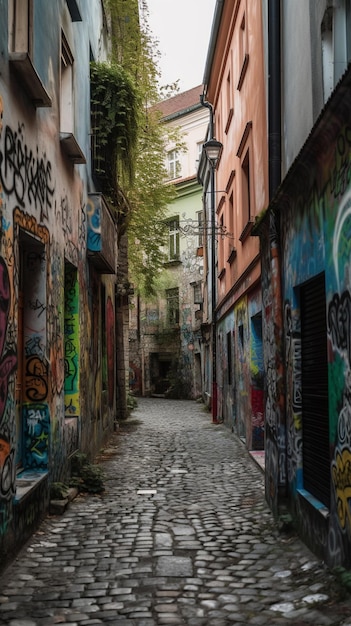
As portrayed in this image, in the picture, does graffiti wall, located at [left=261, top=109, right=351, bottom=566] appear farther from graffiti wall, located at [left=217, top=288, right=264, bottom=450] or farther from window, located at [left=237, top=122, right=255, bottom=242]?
window, located at [left=237, top=122, right=255, bottom=242]

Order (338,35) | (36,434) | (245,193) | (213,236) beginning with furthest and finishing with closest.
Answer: (213,236) < (245,193) < (36,434) < (338,35)

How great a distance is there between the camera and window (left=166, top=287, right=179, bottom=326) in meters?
30.8

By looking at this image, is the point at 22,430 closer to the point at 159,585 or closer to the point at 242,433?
the point at 159,585

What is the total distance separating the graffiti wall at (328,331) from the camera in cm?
421

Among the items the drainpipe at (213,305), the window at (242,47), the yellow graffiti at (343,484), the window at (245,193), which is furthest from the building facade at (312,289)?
the drainpipe at (213,305)

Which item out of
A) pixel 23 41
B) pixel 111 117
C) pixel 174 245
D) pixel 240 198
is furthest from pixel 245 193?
pixel 174 245

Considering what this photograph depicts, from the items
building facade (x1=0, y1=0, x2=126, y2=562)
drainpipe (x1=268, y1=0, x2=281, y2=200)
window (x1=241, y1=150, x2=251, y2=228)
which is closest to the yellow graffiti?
building facade (x1=0, y1=0, x2=126, y2=562)

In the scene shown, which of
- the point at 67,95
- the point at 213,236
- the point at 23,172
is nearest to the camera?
the point at 23,172

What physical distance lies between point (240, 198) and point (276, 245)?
20.5 feet

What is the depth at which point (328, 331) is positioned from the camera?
4629 millimetres

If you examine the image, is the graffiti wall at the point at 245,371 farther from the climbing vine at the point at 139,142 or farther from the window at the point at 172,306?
the window at the point at 172,306

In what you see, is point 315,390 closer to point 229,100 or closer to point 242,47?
point 242,47

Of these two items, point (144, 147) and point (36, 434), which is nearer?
point (36, 434)

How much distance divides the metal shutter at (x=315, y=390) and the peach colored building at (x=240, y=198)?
348cm
